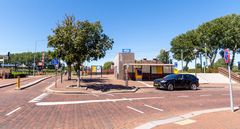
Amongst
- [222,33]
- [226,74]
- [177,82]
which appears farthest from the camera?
[222,33]

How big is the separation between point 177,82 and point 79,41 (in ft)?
34.0

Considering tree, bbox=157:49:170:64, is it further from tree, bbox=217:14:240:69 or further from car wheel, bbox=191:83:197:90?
car wheel, bbox=191:83:197:90

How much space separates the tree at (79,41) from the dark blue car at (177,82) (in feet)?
20.4

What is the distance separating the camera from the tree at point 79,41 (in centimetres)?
2002

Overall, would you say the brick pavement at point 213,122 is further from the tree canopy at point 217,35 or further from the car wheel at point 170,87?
the tree canopy at point 217,35

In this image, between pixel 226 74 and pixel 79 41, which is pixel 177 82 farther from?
pixel 226 74

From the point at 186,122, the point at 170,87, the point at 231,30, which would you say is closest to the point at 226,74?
the point at 231,30

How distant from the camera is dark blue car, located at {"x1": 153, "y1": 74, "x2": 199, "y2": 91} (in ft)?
70.8

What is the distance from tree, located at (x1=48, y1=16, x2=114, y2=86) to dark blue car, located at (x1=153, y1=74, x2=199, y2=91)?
244 inches

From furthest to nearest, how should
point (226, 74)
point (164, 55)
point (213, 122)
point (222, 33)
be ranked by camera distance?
point (164, 55)
point (222, 33)
point (226, 74)
point (213, 122)

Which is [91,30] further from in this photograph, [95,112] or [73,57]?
[95,112]

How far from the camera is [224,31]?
5300 centimetres

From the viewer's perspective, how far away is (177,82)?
21969mm

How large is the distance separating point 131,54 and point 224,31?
→ 2810 cm
